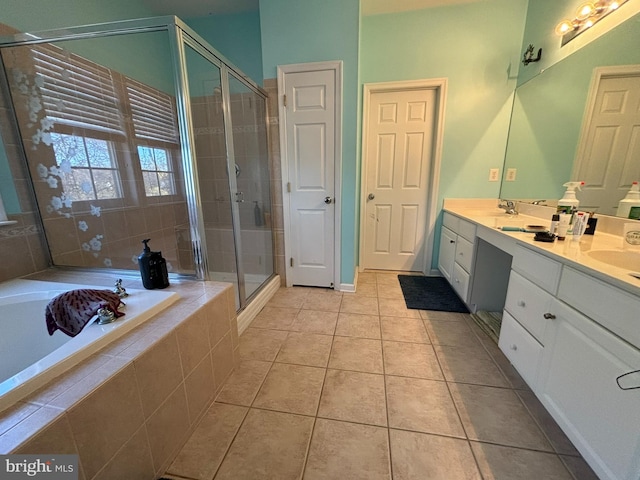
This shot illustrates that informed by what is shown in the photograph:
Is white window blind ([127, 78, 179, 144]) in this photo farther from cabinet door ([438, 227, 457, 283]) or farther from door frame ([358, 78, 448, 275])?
cabinet door ([438, 227, 457, 283])

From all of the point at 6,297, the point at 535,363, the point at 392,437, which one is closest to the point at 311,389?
the point at 392,437

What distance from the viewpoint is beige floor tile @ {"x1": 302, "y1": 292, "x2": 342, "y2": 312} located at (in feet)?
7.02

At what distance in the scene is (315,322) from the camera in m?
1.93

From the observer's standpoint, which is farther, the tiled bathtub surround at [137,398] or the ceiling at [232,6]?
the ceiling at [232,6]

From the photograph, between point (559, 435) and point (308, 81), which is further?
point (308, 81)

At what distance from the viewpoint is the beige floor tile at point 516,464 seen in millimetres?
923

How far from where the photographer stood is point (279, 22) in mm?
2057

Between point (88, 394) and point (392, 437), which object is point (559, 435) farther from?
point (88, 394)

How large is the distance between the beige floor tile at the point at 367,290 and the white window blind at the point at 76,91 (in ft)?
7.90

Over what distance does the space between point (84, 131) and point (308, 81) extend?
1683 mm

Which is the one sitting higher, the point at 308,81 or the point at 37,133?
the point at 308,81

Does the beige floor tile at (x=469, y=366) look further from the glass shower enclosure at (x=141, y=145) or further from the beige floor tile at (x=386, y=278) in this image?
the glass shower enclosure at (x=141, y=145)

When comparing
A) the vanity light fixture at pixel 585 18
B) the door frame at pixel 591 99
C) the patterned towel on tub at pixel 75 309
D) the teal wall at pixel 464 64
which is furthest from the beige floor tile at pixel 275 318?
the vanity light fixture at pixel 585 18

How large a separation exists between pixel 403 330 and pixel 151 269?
169 cm
